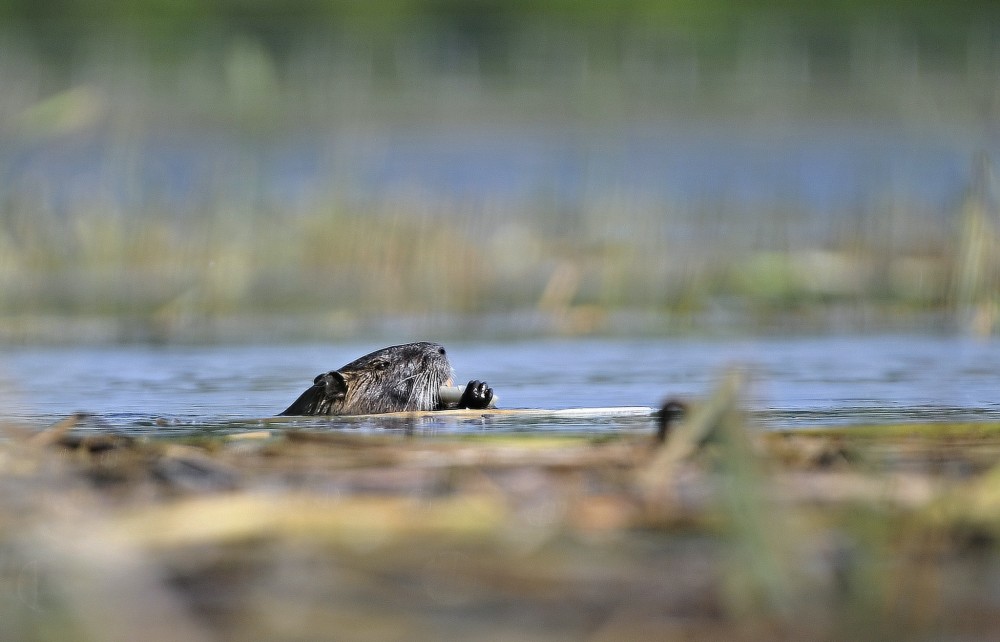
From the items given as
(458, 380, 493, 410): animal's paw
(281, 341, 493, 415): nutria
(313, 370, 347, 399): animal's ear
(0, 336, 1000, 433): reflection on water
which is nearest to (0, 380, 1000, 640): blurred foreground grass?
(0, 336, 1000, 433): reflection on water

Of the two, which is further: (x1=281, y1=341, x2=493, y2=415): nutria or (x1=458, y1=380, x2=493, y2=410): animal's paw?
(x1=281, y1=341, x2=493, y2=415): nutria

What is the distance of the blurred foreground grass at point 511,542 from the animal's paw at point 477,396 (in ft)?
5.58

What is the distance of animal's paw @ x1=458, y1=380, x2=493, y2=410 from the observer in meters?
5.70

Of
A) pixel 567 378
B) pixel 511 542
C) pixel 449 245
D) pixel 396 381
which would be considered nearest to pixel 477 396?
pixel 396 381

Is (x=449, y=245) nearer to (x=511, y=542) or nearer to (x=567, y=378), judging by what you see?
(x=567, y=378)

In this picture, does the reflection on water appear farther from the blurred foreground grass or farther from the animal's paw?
the blurred foreground grass

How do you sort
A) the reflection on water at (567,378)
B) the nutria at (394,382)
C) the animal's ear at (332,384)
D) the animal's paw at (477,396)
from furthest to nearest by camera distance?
the nutria at (394,382) < the animal's ear at (332,384) < the animal's paw at (477,396) < the reflection on water at (567,378)

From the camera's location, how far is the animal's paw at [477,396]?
18.7ft

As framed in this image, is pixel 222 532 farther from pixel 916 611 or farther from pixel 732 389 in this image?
pixel 916 611

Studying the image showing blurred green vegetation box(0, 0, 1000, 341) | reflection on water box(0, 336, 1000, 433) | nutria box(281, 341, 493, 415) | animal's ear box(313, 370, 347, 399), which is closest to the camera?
reflection on water box(0, 336, 1000, 433)

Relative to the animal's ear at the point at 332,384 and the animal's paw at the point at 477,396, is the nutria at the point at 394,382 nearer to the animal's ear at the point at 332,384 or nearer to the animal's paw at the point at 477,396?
the animal's ear at the point at 332,384

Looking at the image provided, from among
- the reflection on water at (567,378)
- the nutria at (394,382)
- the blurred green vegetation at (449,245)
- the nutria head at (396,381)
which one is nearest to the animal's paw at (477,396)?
the reflection on water at (567,378)

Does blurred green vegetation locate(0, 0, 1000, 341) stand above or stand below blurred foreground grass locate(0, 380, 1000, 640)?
above

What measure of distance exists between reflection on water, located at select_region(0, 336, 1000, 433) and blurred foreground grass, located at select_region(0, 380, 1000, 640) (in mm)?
1365
